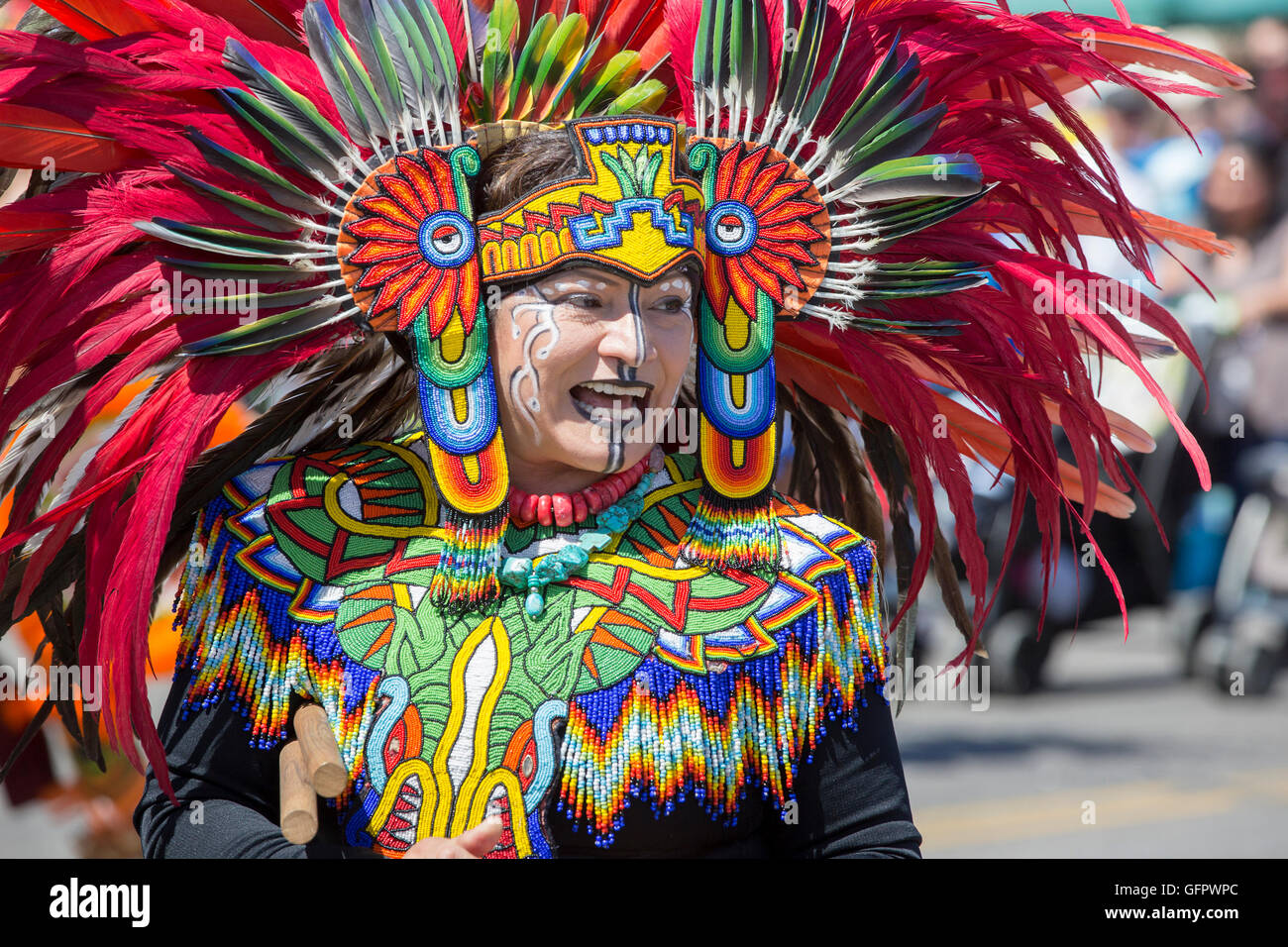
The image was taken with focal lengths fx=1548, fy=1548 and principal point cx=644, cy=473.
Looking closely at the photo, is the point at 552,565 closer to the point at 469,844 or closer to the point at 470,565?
the point at 470,565

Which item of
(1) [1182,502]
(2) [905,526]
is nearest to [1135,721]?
(1) [1182,502]

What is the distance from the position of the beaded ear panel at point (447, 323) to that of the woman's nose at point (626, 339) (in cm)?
17

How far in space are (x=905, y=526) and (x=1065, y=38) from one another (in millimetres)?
853

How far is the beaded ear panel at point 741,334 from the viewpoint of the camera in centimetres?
220

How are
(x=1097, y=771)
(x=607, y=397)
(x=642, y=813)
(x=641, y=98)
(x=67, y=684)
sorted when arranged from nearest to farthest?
(x=642, y=813), (x=607, y=397), (x=641, y=98), (x=67, y=684), (x=1097, y=771)

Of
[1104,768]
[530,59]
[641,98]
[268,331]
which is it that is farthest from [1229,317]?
[268,331]

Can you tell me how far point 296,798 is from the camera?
192cm

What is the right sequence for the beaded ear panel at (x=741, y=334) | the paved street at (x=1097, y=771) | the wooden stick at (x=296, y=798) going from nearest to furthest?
1. the wooden stick at (x=296, y=798)
2. the beaded ear panel at (x=741, y=334)
3. the paved street at (x=1097, y=771)

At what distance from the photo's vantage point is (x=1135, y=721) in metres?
7.32

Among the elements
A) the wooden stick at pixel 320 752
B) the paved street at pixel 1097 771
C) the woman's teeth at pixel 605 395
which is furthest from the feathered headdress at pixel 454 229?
the paved street at pixel 1097 771

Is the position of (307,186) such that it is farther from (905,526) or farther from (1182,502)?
(1182,502)

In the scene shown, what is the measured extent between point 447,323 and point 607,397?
0.80ft

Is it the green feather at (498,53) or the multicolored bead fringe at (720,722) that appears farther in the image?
the green feather at (498,53)
